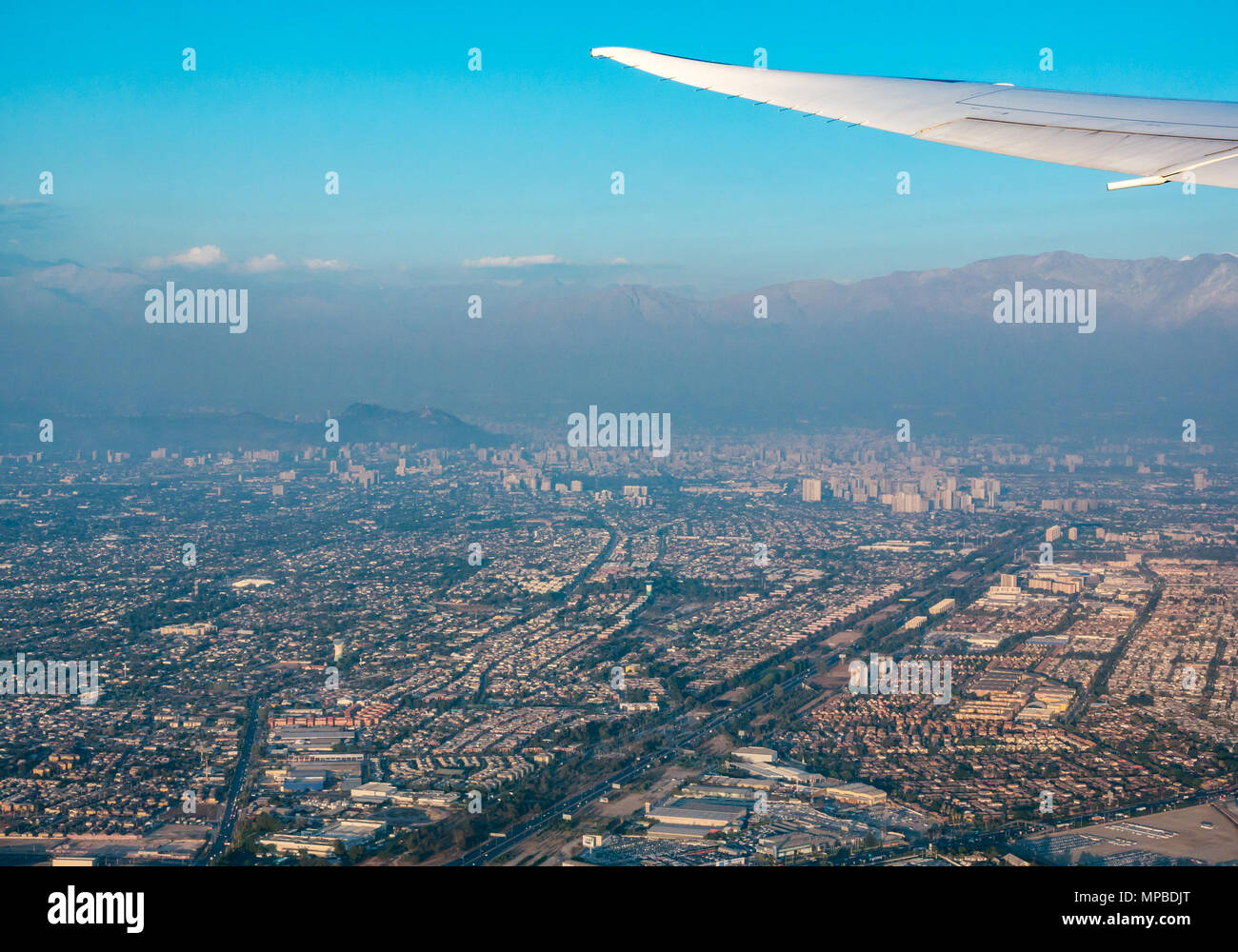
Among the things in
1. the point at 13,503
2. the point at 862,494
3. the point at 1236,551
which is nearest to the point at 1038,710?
the point at 1236,551

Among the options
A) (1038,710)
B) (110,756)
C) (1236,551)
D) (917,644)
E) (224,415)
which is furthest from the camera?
(224,415)

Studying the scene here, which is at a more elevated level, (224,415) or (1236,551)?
(224,415)

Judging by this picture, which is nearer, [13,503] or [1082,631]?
[1082,631]
